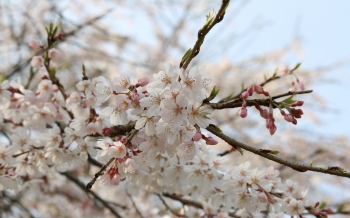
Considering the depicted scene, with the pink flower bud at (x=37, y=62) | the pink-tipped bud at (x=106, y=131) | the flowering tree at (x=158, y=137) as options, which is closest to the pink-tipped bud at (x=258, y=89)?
the flowering tree at (x=158, y=137)

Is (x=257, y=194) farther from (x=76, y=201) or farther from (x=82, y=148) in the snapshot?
(x=76, y=201)

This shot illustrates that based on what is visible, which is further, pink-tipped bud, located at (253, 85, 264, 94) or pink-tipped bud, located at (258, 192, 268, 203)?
pink-tipped bud, located at (258, 192, 268, 203)

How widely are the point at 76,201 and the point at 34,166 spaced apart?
3.07 m

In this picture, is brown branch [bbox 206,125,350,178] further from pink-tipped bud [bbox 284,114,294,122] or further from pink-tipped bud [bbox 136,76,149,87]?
pink-tipped bud [bbox 136,76,149,87]

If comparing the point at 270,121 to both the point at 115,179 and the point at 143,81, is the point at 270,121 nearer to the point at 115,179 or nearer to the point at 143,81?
the point at 143,81

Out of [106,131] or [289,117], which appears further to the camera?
[106,131]

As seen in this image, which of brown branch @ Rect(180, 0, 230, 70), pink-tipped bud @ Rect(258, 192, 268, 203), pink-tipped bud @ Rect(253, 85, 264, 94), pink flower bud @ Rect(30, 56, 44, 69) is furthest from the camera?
pink flower bud @ Rect(30, 56, 44, 69)

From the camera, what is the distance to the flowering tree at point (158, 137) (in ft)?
3.95

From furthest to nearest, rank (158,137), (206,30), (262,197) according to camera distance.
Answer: (262,197) < (158,137) < (206,30)

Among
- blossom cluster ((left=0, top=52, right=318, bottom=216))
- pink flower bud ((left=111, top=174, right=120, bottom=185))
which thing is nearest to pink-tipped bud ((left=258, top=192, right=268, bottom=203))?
blossom cluster ((left=0, top=52, right=318, bottom=216))

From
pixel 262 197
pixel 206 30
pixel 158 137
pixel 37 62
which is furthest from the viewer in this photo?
pixel 37 62

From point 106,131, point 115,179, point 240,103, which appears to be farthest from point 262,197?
point 106,131

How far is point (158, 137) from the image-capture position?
129 centimetres

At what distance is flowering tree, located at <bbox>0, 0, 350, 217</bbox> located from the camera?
120 cm
